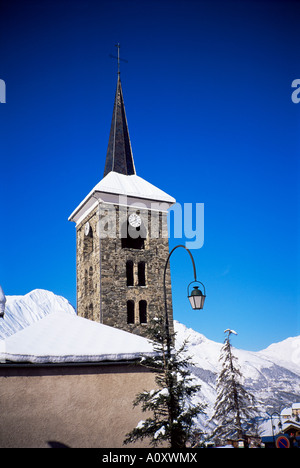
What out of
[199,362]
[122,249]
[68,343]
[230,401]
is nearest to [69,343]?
[68,343]

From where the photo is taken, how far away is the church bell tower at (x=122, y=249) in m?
24.3

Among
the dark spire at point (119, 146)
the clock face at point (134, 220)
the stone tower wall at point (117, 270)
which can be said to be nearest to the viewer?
the stone tower wall at point (117, 270)

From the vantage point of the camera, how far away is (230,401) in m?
25.1

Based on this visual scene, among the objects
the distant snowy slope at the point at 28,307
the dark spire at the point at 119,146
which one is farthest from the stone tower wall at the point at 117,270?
the distant snowy slope at the point at 28,307

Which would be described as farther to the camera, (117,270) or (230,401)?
(230,401)

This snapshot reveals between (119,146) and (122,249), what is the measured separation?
7.51 m

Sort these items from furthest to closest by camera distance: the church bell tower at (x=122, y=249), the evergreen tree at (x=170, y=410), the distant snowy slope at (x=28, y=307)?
the distant snowy slope at (x=28, y=307), the church bell tower at (x=122, y=249), the evergreen tree at (x=170, y=410)

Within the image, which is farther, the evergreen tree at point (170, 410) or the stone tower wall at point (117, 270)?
the stone tower wall at point (117, 270)

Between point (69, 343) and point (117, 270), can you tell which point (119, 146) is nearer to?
point (117, 270)

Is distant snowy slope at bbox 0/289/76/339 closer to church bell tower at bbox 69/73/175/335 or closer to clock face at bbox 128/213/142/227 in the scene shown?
church bell tower at bbox 69/73/175/335

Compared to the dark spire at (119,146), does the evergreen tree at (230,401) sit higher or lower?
lower

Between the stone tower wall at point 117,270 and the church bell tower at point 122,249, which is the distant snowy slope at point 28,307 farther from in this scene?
the stone tower wall at point 117,270
